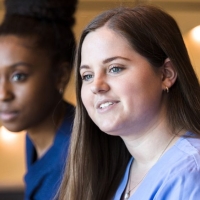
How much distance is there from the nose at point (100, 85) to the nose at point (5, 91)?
1.01 feet

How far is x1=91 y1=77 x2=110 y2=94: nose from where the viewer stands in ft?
2.21

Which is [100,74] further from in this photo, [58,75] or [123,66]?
[58,75]

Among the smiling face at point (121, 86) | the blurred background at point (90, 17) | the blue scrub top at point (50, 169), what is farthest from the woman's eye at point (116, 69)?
the blurred background at point (90, 17)

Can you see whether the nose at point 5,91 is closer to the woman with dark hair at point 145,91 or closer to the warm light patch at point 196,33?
the woman with dark hair at point 145,91

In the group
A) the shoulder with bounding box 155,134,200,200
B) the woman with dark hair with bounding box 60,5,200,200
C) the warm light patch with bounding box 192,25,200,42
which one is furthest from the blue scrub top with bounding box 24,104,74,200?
the warm light patch with bounding box 192,25,200,42

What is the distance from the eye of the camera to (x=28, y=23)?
96cm

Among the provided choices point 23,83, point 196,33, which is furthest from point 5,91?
point 196,33

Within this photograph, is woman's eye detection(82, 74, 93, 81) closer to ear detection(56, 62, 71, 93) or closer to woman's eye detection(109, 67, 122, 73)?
woman's eye detection(109, 67, 122, 73)

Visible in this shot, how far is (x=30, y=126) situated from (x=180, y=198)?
0.45 m

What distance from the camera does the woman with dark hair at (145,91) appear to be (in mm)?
667

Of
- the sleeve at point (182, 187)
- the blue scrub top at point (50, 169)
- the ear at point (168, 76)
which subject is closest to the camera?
the sleeve at point (182, 187)

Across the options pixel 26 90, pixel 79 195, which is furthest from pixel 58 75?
pixel 79 195

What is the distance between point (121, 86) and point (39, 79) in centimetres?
34

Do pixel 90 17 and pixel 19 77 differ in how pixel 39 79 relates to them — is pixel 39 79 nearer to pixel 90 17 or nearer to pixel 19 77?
pixel 19 77
